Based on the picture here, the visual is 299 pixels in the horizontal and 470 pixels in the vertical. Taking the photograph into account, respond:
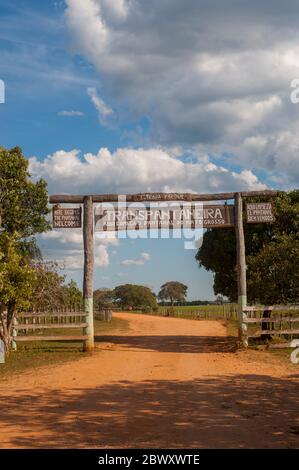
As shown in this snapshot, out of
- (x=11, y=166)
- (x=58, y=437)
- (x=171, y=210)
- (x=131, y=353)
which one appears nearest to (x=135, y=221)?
(x=171, y=210)

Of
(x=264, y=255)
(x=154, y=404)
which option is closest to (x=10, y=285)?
(x=154, y=404)

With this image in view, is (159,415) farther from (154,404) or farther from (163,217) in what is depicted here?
(163,217)

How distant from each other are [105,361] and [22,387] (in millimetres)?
4224

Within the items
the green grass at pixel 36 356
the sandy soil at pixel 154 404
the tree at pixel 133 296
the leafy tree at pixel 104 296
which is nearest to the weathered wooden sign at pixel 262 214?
the sandy soil at pixel 154 404

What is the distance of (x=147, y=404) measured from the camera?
9375 mm

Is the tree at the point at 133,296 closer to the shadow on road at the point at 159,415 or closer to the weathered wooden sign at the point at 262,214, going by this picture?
the weathered wooden sign at the point at 262,214

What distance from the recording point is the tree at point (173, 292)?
10931cm

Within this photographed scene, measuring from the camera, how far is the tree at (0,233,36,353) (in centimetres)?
1677

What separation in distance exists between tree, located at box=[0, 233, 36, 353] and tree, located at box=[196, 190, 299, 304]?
8237 mm

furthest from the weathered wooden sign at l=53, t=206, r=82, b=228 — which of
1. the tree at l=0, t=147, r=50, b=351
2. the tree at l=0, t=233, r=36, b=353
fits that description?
the tree at l=0, t=147, r=50, b=351

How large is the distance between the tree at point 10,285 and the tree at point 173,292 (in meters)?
91.6

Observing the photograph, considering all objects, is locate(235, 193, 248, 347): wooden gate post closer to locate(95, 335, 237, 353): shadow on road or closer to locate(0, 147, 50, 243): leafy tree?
locate(95, 335, 237, 353): shadow on road

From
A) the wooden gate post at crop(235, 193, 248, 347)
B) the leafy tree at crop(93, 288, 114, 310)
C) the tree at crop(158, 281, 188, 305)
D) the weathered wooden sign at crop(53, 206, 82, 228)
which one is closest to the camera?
the wooden gate post at crop(235, 193, 248, 347)
